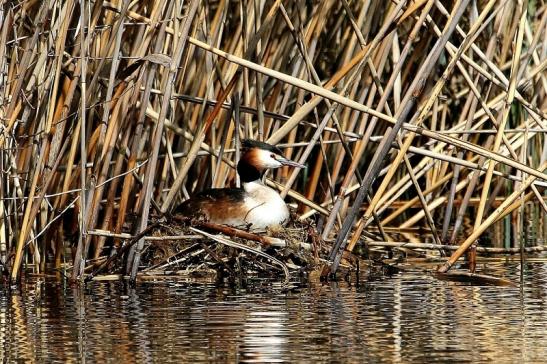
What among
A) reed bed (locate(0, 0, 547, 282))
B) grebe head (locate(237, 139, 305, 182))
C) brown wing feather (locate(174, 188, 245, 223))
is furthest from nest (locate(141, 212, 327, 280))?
grebe head (locate(237, 139, 305, 182))

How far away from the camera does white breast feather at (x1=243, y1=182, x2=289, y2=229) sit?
712 cm

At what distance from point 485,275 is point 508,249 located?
753mm

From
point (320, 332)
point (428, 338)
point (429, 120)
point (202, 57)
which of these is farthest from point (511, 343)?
point (429, 120)

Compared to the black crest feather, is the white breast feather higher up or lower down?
lower down

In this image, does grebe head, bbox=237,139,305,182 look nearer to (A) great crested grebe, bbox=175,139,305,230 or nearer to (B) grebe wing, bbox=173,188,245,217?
(A) great crested grebe, bbox=175,139,305,230

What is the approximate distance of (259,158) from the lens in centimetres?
739

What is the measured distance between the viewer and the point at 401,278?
22.0ft

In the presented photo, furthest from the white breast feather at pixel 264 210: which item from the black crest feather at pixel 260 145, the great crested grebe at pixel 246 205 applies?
the black crest feather at pixel 260 145

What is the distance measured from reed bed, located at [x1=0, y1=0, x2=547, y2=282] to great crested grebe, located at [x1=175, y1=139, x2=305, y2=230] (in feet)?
0.47

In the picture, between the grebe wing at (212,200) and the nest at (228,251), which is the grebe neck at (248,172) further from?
the nest at (228,251)

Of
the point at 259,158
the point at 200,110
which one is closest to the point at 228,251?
the point at 259,158

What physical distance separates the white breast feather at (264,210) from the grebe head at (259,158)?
8.4 inches

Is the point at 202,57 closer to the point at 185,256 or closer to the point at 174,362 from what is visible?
the point at 185,256

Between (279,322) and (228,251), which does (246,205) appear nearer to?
(228,251)
